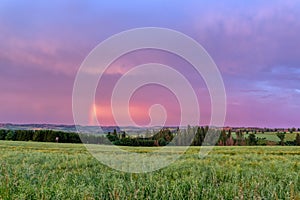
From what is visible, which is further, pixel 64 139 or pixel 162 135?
pixel 64 139

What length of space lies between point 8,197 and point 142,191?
8.43ft

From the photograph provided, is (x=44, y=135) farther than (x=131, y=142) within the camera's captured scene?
Yes

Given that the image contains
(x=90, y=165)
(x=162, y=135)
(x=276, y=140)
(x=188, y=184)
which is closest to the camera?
(x=188, y=184)

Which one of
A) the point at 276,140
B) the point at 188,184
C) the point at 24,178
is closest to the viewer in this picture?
the point at 188,184

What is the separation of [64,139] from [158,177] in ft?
178

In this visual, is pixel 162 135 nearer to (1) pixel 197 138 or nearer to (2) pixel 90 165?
(1) pixel 197 138

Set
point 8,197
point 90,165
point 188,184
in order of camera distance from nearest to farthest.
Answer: point 8,197, point 188,184, point 90,165

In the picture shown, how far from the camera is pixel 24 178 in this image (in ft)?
29.2

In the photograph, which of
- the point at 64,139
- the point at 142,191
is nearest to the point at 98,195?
the point at 142,191

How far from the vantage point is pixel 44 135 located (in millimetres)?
62938

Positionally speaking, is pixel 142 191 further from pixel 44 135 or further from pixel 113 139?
pixel 44 135

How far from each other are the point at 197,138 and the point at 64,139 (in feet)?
81.8

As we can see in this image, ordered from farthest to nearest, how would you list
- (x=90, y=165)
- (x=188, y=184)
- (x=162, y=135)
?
(x=162, y=135)
(x=90, y=165)
(x=188, y=184)

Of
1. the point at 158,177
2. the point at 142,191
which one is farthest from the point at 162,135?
the point at 142,191
